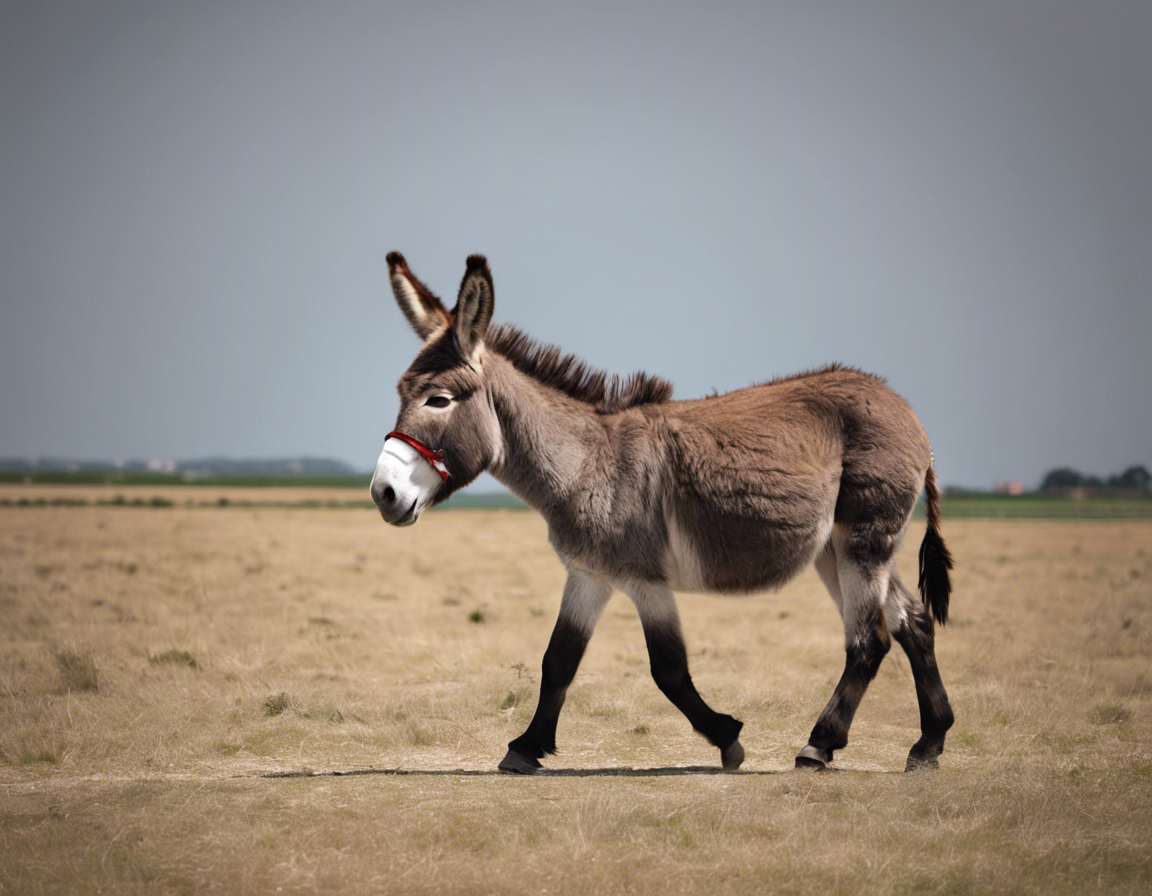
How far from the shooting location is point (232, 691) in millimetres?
10375

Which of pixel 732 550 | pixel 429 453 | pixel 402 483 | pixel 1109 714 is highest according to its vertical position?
pixel 429 453

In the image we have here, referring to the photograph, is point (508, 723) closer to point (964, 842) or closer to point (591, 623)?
point (591, 623)

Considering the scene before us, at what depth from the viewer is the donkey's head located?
643 cm

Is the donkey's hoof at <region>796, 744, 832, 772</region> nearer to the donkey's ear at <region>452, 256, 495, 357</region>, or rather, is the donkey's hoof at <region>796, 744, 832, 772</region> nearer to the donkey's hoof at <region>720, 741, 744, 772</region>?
the donkey's hoof at <region>720, 741, 744, 772</region>

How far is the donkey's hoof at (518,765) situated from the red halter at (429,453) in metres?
2.10

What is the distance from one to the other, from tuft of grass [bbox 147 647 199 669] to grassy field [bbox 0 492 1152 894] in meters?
0.15

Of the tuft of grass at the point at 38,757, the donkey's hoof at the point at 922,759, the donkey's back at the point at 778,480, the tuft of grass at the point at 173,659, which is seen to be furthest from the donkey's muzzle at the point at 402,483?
the tuft of grass at the point at 173,659

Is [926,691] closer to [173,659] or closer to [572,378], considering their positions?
[572,378]

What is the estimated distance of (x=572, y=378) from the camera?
24.7 feet

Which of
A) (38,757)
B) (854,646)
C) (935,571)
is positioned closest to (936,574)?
(935,571)

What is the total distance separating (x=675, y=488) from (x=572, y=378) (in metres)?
1.17

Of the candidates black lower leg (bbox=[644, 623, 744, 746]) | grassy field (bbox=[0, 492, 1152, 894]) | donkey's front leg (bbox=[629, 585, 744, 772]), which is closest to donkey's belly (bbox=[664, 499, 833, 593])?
donkey's front leg (bbox=[629, 585, 744, 772])

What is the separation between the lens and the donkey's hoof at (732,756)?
7176mm

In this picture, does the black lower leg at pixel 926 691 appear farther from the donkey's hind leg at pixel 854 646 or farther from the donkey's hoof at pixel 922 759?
the donkey's hind leg at pixel 854 646
